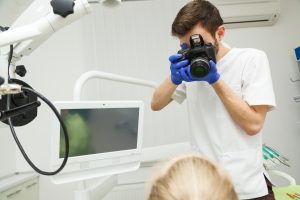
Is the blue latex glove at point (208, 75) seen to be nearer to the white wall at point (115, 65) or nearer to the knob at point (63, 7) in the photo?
the knob at point (63, 7)

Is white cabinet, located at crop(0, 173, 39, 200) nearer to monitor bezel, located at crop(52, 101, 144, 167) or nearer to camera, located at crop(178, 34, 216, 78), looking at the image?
monitor bezel, located at crop(52, 101, 144, 167)

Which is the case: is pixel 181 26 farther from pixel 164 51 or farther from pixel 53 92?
pixel 53 92

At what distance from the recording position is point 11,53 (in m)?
0.74

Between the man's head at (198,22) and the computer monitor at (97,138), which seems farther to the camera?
the man's head at (198,22)

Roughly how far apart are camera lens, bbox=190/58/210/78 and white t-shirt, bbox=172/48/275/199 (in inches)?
8.9

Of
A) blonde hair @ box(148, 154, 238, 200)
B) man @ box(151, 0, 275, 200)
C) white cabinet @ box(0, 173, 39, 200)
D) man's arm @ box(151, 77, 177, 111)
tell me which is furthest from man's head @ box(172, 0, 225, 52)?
white cabinet @ box(0, 173, 39, 200)

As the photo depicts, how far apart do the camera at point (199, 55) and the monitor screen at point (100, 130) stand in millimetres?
293

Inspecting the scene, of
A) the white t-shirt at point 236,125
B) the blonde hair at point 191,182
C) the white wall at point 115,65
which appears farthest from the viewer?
the white wall at point 115,65

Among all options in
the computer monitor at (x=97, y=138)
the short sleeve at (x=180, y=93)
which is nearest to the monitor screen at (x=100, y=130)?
the computer monitor at (x=97, y=138)

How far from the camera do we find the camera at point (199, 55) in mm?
954

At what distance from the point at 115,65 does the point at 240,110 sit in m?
1.39

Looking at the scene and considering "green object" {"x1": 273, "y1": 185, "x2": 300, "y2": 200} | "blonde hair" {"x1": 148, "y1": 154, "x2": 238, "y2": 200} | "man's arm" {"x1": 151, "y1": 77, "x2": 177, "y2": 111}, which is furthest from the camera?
"green object" {"x1": 273, "y1": 185, "x2": 300, "y2": 200}

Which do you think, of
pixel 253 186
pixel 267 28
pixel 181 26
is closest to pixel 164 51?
pixel 267 28

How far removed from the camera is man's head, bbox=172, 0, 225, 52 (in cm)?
107
